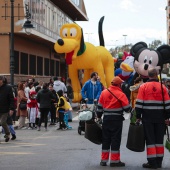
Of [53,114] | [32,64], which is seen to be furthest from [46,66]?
[53,114]

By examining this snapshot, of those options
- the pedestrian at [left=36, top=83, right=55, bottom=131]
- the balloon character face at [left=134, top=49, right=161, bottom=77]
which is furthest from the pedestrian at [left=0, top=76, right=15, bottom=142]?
the balloon character face at [left=134, top=49, right=161, bottom=77]

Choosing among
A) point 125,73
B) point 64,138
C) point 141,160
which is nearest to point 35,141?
point 64,138

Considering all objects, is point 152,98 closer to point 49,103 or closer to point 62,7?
point 49,103

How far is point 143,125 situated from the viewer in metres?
11.5

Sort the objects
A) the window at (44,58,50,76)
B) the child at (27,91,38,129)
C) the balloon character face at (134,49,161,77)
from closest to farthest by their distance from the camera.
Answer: the child at (27,91,38,129)
the balloon character face at (134,49,161,77)
the window at (44,58,50,76)

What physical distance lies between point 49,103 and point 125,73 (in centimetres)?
1324

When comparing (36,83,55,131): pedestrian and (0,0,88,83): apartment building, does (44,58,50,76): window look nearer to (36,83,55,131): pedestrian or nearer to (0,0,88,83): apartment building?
(0,0,88,83): apartment building

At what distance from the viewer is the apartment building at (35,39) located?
36.0 meters

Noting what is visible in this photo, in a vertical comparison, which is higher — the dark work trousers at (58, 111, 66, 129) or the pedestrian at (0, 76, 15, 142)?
the pedestrian at (0, 76, 15, 142)

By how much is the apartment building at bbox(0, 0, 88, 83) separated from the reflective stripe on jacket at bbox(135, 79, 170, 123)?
19.3m

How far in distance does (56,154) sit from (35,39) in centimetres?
2958

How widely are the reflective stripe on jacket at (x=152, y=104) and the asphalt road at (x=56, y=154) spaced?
0.96 m

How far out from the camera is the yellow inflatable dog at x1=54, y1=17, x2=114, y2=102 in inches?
1046

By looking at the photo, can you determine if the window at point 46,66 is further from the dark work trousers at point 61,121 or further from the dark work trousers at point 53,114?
the dark work trousers at point 61,121
